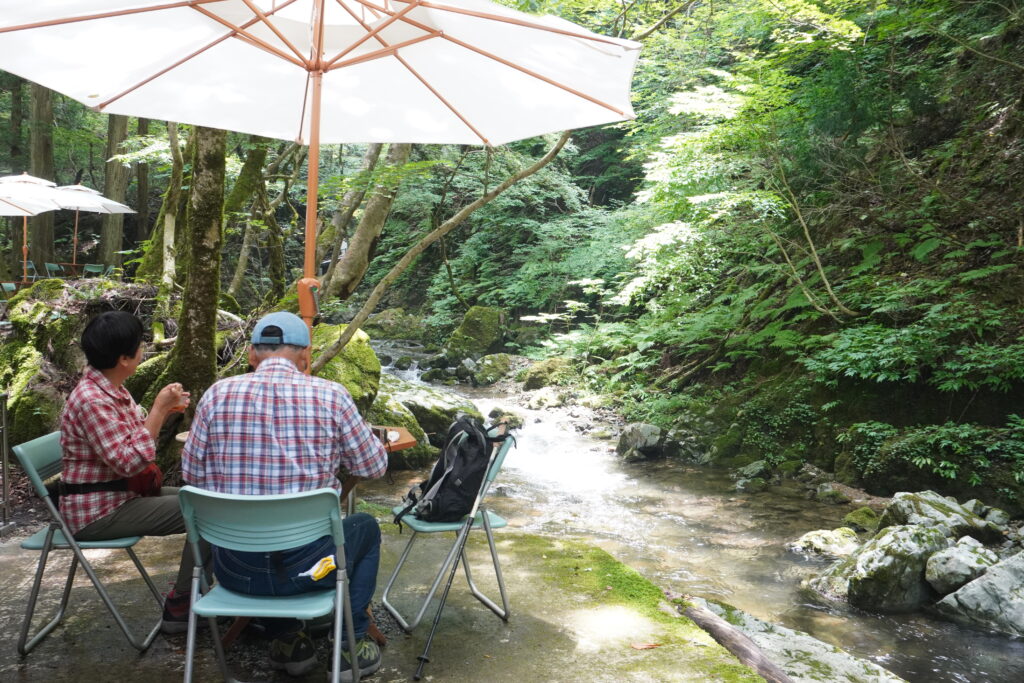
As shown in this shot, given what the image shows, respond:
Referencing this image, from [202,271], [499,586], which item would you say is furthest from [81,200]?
[499,586]

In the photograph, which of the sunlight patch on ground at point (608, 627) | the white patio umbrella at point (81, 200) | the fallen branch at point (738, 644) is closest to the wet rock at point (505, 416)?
the white patio umbrella at point (81, 200)

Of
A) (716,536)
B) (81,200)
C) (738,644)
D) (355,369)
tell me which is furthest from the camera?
(81,200)

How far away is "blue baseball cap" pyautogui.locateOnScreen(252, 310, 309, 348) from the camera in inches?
97.7

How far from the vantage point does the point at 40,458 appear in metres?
2.89

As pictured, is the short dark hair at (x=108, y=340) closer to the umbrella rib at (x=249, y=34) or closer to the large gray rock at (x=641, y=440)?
the umbrella rib at (x=249, y=34)

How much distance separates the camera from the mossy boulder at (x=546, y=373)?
1383cm

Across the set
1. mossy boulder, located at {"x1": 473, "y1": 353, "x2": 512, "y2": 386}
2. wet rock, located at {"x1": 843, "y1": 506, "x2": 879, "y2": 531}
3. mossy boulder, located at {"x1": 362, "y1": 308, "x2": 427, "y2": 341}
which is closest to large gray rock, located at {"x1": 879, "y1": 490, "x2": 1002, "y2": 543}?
wet rock, located at {"x1": 843, "y1": 506, "x2": 879, "y2": 531}

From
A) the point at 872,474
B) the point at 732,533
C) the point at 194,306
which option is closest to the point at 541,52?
the point at 194,306

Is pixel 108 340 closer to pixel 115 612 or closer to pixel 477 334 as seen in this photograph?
pixel 115 612

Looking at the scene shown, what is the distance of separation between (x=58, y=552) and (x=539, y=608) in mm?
2745

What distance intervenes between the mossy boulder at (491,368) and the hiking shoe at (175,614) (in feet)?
39.0

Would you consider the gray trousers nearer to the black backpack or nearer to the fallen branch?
the black backpack

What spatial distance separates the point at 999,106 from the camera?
920 centimetres

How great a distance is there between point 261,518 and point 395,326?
1791 centimetres
